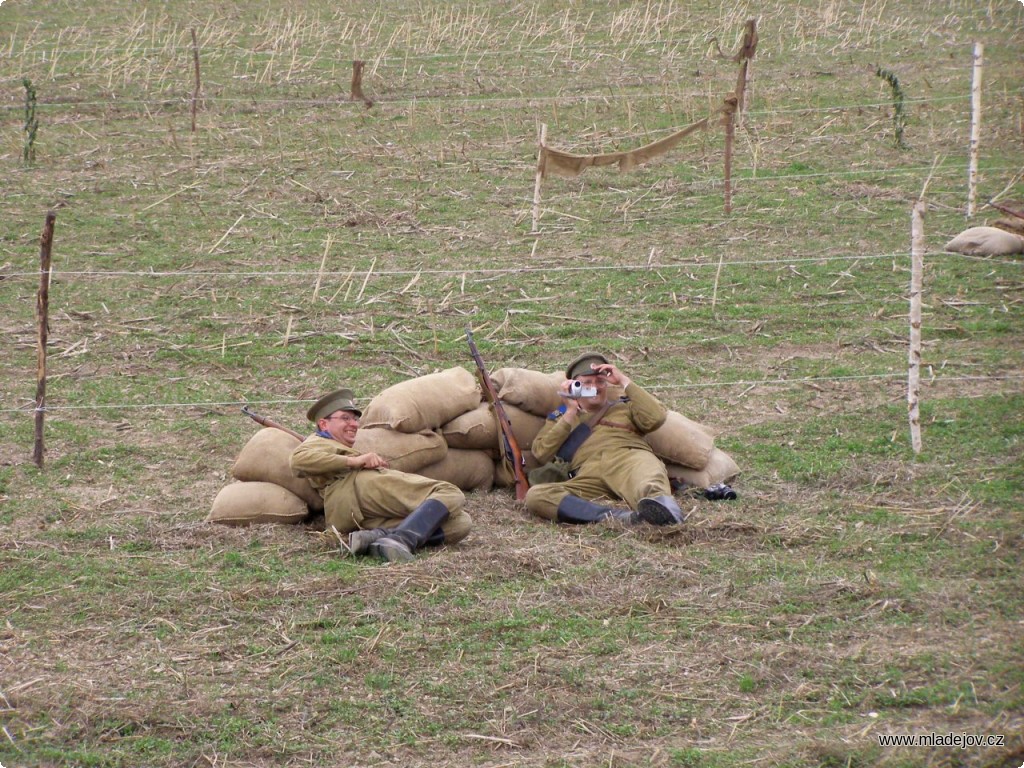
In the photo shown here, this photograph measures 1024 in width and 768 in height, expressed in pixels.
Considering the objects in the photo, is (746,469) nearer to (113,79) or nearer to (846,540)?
(846,540)

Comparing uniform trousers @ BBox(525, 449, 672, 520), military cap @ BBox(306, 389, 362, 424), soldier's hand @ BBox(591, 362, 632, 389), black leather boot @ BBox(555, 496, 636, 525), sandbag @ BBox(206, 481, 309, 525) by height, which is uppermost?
soldier's hand @ BBox(591, 362, 632, 389)

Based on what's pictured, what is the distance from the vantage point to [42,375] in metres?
8.03

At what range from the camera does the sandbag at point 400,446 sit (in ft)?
23.7

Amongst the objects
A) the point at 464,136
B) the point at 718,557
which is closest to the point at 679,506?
the point at 718,557

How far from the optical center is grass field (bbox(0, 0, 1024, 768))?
4.87m

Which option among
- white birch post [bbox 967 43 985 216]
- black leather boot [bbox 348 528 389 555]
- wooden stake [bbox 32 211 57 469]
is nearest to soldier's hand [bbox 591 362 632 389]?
black leather boot [bbox 348 528 389 555]

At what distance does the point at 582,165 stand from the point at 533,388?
5263 mm

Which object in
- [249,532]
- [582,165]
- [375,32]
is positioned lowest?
[249,532]

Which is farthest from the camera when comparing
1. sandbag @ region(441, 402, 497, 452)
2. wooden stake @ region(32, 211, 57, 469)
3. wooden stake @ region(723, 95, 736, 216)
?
wooden stake @ region(723, 95, 736, 216)

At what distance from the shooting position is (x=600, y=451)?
7461 mm

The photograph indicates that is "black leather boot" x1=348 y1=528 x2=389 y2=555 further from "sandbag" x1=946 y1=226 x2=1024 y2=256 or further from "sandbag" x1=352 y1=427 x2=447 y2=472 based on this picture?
"sandbag" x1=946 y1=226 x2=1024 y2=256

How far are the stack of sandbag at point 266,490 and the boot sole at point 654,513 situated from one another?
189 centimetres

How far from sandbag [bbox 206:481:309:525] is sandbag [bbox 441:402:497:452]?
1.02 meters

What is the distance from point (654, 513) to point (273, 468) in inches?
88.4
